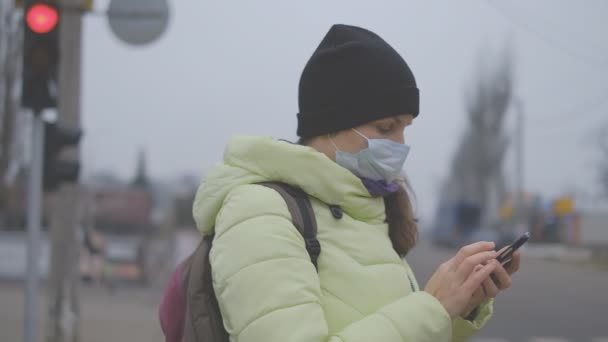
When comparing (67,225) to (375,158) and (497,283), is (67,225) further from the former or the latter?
(497,283)

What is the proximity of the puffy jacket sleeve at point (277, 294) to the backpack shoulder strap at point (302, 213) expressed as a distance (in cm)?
3

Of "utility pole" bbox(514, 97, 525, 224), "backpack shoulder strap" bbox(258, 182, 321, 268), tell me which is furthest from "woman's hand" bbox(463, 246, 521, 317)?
"utility pole" bbox(514, 97, 525, 224)

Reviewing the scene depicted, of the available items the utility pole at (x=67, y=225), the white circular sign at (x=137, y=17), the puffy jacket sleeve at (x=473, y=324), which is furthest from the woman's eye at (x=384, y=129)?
the utility pole at (x=67, y=225)

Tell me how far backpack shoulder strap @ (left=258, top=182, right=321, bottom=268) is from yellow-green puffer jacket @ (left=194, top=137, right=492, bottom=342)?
17mm

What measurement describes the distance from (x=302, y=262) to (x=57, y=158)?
20.3 feet

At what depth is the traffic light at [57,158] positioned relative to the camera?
7.25 m

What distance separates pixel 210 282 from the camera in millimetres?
1693

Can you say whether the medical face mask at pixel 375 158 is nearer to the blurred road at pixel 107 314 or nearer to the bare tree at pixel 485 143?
the blurred road at pixel 107 314

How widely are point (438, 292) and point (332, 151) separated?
1.25 ft

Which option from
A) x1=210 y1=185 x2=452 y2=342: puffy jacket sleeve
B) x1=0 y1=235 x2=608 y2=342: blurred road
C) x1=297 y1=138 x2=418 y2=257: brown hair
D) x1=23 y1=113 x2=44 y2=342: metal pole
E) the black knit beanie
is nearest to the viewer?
x1=210 y1=185 x2=452 y2=342: puffy jacket sleeve

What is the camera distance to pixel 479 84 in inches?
1886

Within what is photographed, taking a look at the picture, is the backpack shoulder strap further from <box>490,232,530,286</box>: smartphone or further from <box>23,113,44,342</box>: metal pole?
<box>23,113,44,342</box>: metal pole

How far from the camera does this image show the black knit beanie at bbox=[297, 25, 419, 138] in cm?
178

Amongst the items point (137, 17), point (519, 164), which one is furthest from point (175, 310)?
point (519, 164)
